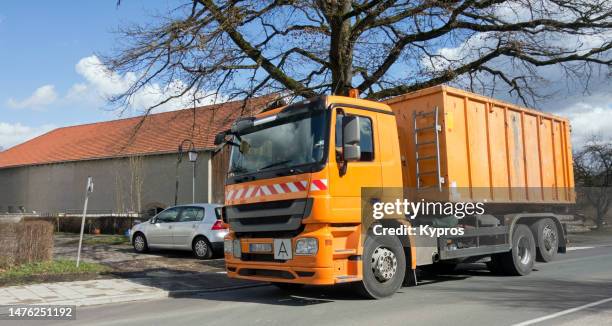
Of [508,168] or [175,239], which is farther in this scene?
[175,239]

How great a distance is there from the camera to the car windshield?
25.1ft

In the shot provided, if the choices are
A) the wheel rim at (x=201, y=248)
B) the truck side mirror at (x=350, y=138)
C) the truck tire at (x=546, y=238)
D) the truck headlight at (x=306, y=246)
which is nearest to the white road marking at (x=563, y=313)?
the truck headlight at (x=306, y=246)

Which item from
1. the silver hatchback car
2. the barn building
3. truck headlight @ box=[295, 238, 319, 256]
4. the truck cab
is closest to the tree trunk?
the silver hatchback car

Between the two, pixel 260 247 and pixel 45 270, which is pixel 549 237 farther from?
pixel 45 270

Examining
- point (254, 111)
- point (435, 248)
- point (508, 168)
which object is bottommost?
point (435, 248)

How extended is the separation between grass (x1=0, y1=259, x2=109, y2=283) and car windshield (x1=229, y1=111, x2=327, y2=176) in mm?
4896

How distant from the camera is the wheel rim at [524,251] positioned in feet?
35.6

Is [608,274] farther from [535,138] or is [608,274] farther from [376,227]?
[376,227]

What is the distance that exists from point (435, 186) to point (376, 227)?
160 cm

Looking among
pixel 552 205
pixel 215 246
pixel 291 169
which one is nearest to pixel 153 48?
pixel 215 246

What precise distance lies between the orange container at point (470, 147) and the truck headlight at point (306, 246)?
252 cm

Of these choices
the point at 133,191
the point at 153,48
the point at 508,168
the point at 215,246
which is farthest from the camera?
the point at 133,191

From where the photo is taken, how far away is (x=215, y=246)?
47.2 ft

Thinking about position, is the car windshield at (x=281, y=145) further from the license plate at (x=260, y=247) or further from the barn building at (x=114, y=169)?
the barn building at (x=114, y=169)
